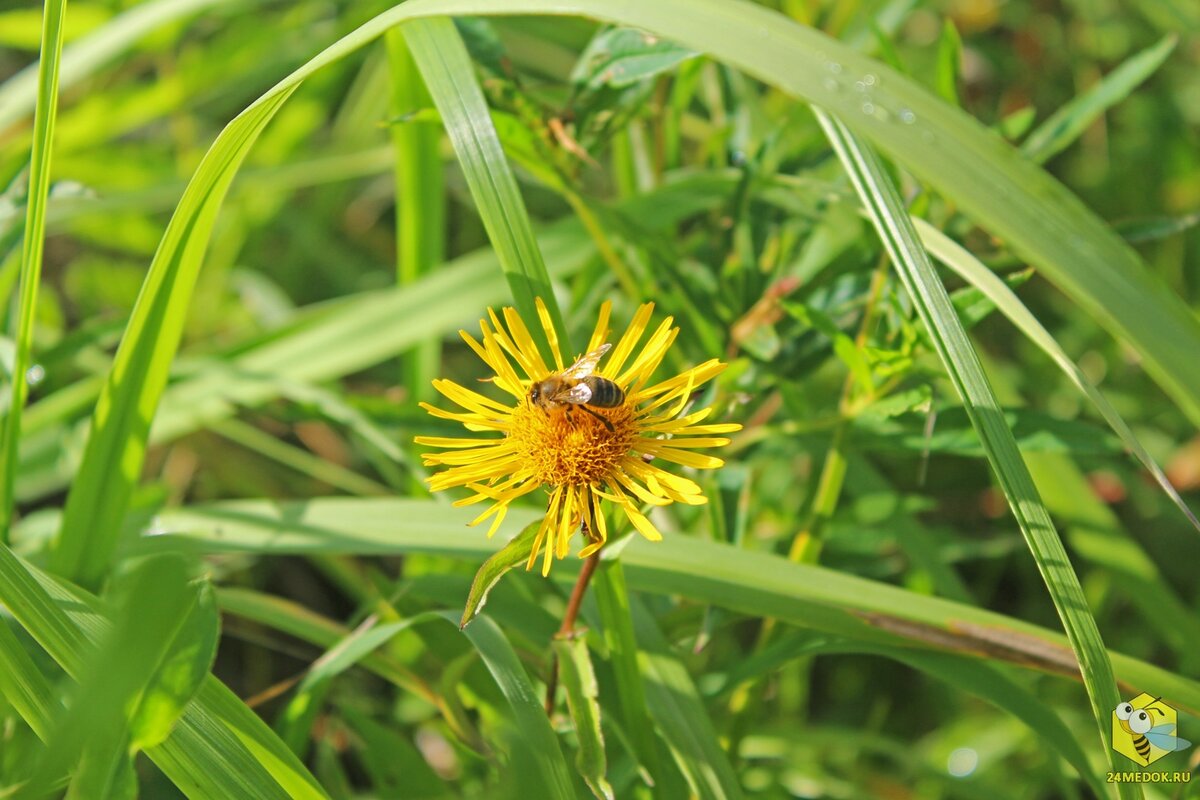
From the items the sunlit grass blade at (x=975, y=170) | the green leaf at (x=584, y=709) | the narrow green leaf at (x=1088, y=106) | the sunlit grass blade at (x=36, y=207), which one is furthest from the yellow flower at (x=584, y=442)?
the narrow green leaf at (x=1088, y=106)

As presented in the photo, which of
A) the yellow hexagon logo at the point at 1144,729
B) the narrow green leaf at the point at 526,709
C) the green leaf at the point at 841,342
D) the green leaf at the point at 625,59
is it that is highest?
the green leaf at the point at 625,59

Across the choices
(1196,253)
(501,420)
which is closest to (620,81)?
(501,420)

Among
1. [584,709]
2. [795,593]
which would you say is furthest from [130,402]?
[795,593]

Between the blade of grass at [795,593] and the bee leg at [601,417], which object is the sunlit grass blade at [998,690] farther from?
the bee leg at [601,417]

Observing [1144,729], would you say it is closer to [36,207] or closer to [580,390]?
[580,390]

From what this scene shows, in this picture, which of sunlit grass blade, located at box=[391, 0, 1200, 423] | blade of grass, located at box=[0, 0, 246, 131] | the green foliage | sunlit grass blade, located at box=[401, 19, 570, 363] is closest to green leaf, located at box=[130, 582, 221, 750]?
the green foliage

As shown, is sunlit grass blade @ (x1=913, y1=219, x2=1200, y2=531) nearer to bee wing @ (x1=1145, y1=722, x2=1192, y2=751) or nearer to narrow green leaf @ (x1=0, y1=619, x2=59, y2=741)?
bee wing @ (x1=1145, y1=722, x2=1192, y2=751)
